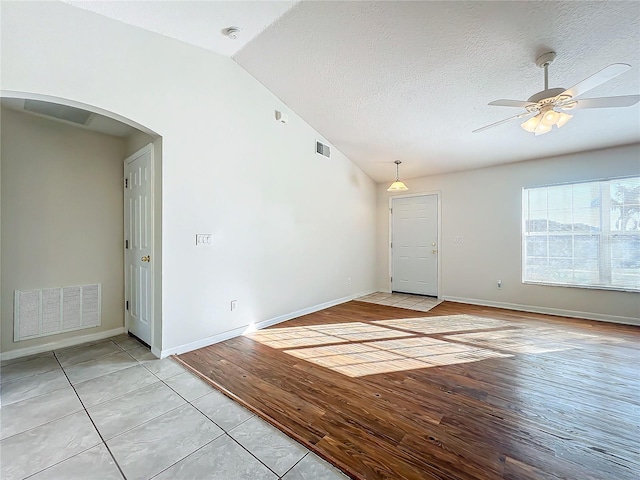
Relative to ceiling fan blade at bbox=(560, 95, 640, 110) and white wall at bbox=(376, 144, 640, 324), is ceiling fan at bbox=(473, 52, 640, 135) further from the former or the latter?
white wall at bbox=(376, 144, 640, 324)

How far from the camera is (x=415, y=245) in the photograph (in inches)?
233

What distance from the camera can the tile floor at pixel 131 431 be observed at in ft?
4.66

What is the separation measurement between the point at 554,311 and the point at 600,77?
149 inches

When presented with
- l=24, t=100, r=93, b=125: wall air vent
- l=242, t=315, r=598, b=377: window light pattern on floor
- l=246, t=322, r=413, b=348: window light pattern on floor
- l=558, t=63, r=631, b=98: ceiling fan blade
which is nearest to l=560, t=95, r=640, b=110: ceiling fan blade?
l=558, t=63, r=631, b=98: ceiling fan blade

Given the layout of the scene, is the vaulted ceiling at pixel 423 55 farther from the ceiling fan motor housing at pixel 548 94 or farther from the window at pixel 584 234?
the window at pixel 584 234

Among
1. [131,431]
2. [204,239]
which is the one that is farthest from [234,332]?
[131,431]

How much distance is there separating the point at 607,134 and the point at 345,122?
351 cm

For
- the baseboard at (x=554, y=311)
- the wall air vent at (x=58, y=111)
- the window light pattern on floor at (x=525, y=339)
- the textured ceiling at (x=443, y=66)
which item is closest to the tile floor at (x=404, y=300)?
the baseboard at (x=554, y=311)

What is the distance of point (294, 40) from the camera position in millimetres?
2834

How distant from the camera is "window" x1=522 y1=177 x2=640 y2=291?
13.0 ft

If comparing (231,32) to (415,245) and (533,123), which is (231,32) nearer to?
(533,123)

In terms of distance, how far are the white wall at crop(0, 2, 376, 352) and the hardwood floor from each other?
59 cm

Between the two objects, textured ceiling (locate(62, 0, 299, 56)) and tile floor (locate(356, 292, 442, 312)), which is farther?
tile floor (locate(356, 292, 442, 312))

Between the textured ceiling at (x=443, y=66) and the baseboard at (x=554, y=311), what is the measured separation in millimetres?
2470
